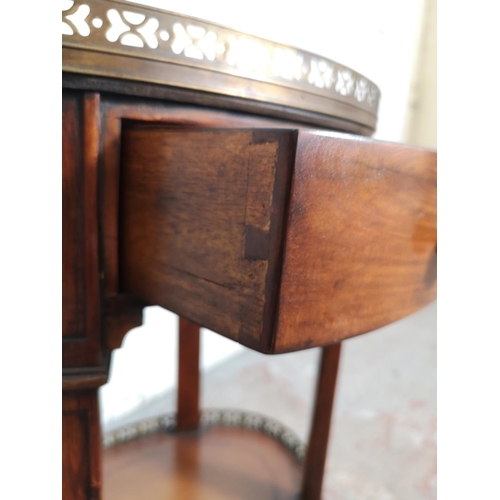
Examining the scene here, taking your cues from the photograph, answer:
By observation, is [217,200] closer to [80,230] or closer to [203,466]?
[80,230]

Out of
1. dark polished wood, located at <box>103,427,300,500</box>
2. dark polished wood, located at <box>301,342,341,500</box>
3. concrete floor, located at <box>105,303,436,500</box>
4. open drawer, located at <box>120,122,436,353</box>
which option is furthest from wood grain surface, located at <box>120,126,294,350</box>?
concrete floor, located at <box>105,303,436,500</box>

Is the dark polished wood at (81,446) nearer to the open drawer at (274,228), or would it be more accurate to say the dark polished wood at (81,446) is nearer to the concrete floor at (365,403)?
the open drawer at (274,228)

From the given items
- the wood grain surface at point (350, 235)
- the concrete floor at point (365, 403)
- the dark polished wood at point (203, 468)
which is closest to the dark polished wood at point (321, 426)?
the dark polished wood at point (203, 468)

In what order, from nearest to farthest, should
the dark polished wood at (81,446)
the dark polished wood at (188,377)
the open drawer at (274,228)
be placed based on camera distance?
the open drawer at (274,228) < the dark polished wood at (81,446) < the dark polished wood at (188,377)

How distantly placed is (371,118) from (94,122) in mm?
264

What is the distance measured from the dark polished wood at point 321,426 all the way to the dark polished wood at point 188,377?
0.22 m

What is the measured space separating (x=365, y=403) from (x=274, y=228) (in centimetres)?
92

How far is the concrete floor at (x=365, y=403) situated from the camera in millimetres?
805

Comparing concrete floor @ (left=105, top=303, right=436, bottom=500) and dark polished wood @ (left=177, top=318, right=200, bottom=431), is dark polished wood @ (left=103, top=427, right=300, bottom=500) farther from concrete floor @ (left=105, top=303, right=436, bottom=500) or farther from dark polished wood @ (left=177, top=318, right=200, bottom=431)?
concrete floor @ (left=105, top=303, right=436, bottom=500)

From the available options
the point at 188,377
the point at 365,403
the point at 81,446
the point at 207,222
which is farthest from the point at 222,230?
the point at 365,403

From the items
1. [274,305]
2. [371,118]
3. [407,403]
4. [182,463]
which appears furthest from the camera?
[407,403]
